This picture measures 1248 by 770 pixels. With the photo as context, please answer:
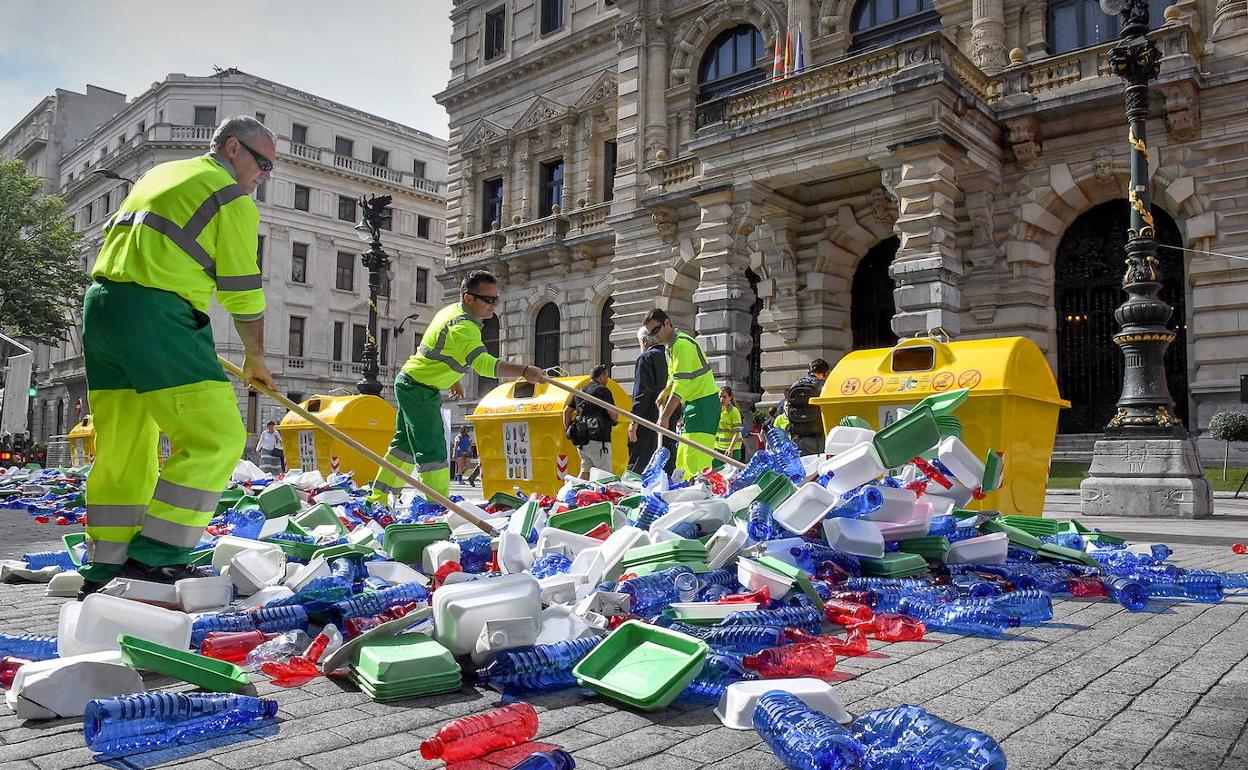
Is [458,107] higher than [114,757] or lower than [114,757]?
higher

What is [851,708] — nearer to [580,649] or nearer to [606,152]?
[580,649]

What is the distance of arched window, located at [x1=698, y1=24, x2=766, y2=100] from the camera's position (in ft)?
67.8

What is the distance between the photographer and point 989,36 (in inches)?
630

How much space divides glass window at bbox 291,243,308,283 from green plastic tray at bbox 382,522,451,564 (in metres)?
44.1

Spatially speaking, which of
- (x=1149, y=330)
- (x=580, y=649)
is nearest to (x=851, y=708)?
(x=580, y=649)

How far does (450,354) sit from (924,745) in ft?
17.1

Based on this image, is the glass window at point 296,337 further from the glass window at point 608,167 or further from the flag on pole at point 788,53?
the flag on pole at point 788,53

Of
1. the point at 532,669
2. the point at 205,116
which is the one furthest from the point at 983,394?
the point at 205,116

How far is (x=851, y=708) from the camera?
2371mm

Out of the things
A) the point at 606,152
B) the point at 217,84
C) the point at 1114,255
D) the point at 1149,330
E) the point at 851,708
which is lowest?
the point at 851,708

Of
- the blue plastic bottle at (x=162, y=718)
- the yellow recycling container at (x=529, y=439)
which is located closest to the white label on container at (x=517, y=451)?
the yellow recycling container at (x=529, y=439)

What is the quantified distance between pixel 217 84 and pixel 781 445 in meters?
49.0

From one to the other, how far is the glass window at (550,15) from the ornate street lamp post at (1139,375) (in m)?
18.3

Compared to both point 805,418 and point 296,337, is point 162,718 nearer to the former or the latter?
point 805,418
